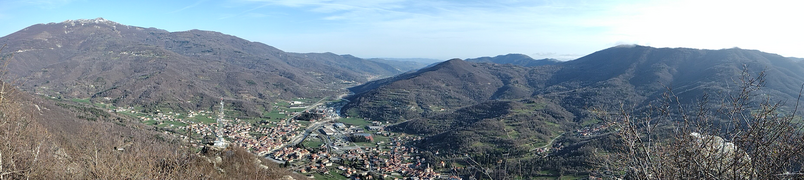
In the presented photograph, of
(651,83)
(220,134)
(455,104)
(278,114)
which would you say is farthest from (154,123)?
(651,83)

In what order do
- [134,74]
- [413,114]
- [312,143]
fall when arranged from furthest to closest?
1. [134,74]
2. [413,114]
3. [312,143]

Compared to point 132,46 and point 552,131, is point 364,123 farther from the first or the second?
point 132,46

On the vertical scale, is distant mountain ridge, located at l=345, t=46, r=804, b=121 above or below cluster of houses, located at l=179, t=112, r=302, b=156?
above

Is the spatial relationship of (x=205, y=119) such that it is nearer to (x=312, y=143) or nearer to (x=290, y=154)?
(x=312, y=143)

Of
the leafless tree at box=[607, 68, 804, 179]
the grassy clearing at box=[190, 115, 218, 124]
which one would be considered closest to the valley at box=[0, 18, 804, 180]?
the leafless tree at box=[607, 68, 804, 179]

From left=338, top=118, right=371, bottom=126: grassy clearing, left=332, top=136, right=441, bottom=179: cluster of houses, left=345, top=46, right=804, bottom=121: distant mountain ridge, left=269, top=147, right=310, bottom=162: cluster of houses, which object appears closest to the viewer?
left=332, top=136, right=441, bottom=179: cluster of houses

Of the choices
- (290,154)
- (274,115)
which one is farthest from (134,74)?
(290,154)

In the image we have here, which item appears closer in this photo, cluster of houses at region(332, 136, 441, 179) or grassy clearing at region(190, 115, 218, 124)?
cluster of houses at region(332, 136, 441, 179)

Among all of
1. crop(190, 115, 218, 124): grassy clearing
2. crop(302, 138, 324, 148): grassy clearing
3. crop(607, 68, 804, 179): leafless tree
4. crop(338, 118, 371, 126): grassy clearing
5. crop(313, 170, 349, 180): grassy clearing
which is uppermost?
crop(607, 68, 804, 179): leafless tree

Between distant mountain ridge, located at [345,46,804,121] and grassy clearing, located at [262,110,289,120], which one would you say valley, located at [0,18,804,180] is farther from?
grassy clearing, located at [262,110,289,120]
